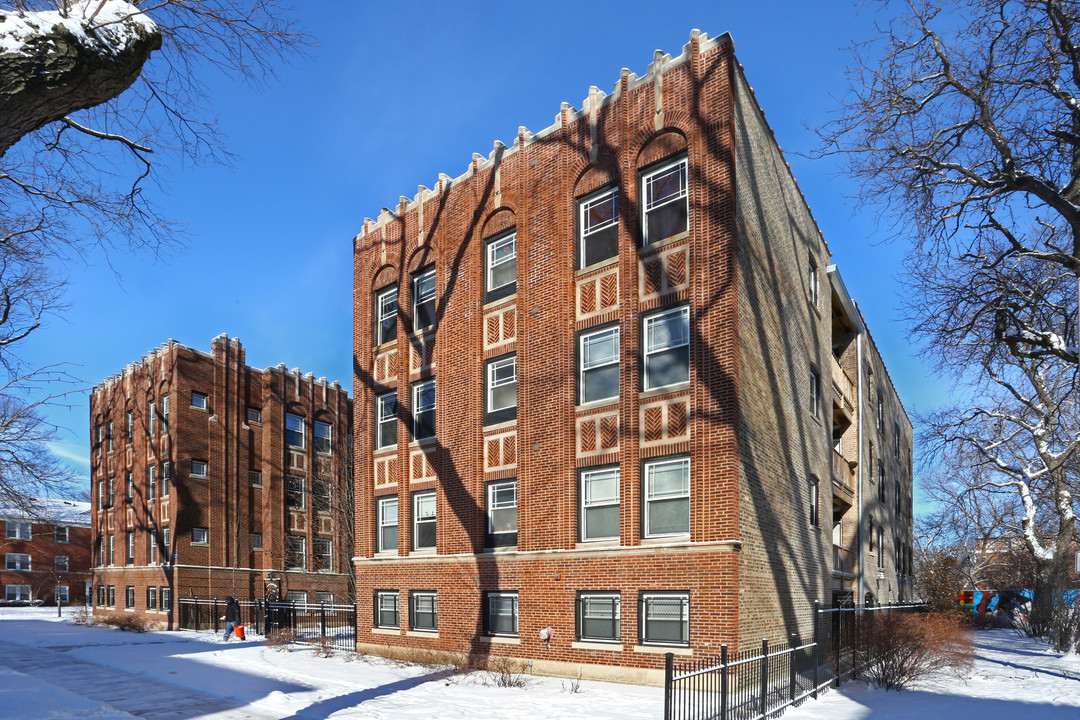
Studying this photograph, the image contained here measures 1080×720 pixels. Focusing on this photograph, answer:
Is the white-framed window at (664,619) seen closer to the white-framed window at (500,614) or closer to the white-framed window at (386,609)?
the white-framed window at (500,614)

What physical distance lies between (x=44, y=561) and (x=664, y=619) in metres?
67.0

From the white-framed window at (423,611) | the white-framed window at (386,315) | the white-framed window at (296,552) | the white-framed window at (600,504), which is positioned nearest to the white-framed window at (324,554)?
the white-framed window at (296,552)

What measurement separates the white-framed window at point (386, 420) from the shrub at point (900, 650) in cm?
1459

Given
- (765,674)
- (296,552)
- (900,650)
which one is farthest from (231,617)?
(765,674)

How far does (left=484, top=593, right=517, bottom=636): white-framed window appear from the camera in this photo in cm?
2036

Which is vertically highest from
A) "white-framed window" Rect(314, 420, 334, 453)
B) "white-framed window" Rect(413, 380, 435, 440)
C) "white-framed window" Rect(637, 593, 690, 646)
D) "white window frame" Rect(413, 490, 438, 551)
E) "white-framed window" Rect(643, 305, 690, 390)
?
"white-framed window" Rect(643, 305, 690, 390)

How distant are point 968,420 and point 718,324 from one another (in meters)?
16.6

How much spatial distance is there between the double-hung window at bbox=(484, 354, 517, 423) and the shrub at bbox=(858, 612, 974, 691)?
1014 centimetres

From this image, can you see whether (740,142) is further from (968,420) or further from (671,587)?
(968,420)

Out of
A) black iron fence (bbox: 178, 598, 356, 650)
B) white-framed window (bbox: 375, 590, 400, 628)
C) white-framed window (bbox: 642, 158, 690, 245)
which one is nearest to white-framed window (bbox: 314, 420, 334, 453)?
black iron fence (bbox: 178, 598, 356, 650)

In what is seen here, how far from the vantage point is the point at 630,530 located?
1800cm

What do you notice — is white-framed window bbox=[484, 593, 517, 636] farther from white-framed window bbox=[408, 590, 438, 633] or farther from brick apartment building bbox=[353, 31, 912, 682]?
white-framed window bbox=[408, 590, 438, 633]

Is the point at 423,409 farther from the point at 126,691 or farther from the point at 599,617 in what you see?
the point at 126,691

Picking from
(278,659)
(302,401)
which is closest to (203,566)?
(302,401)
